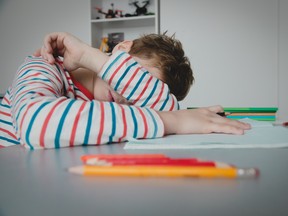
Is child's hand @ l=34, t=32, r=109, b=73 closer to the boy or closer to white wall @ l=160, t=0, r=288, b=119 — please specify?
the boy

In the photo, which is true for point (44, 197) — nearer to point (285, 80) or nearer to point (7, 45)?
point (285, 80)

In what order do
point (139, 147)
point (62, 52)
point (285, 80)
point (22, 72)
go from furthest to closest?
1. point (285, 80)
2. point (62, 52)
3. point (22, 72)
4. point (139, 147)

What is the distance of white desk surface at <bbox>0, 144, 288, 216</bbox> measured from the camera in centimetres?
19

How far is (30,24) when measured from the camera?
2.74 m

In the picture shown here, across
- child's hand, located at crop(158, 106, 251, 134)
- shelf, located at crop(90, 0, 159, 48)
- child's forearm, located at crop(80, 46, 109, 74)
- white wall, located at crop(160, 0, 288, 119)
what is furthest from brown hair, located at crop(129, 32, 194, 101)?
shelf, located at crop(90, 0, 159, 48)

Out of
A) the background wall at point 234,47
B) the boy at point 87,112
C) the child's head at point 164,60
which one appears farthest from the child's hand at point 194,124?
the background wall at point 234,47

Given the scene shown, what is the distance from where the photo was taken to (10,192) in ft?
0.77

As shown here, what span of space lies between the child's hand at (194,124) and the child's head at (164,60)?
0.95ft

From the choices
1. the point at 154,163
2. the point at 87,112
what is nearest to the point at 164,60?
the point at 87,112

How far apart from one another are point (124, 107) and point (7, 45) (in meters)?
2.75

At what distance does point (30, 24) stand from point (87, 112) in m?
2.63

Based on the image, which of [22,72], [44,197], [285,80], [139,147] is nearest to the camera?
[44,197]

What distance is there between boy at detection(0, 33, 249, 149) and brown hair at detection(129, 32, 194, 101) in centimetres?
10

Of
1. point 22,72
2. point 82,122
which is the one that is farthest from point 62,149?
point 22,72
